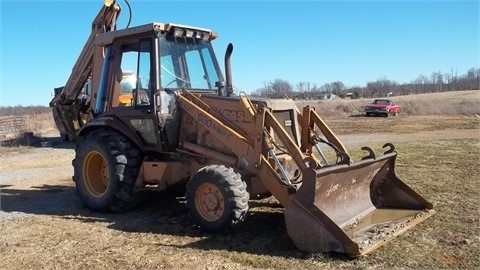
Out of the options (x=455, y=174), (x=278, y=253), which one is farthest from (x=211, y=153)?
(x=455, y=174)

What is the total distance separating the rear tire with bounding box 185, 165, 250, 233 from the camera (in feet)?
18.8

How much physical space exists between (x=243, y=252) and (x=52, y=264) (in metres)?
1.98

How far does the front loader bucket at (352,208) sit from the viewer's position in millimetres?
5039

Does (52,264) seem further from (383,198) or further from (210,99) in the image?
(383,198)

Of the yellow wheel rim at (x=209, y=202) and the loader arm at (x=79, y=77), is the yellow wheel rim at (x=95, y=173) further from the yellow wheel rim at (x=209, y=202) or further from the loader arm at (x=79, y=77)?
the yellow wheel rim at (x=209, y=202)

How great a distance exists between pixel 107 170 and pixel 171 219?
131 centimetres

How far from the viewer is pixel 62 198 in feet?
28.7

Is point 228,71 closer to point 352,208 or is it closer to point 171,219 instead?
point 171,219

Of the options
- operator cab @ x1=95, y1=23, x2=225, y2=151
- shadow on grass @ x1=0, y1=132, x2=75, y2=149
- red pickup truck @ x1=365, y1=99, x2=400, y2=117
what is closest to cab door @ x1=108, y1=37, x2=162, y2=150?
operator cab @ x1=95, y1=23, x2=225, y2=151

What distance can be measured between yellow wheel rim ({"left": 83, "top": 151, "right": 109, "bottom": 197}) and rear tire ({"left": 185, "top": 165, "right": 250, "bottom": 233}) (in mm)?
2082

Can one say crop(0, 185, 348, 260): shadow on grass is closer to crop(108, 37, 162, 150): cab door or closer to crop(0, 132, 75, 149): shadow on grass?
crop(108, 37, 162, 150): cab door

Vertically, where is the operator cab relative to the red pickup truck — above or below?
above

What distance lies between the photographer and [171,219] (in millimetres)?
6875

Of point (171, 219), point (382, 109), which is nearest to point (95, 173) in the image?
point (171, 219)
